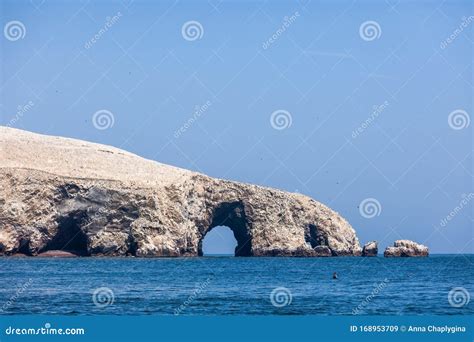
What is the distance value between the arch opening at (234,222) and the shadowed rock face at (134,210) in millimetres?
135

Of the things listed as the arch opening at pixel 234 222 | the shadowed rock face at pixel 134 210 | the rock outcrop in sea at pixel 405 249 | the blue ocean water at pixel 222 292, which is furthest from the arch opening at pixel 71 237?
the rock outcrop in sea at pixel 405 249

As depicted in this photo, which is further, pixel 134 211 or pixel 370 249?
pixel 370 249

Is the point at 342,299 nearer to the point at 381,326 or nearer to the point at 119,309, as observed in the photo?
the point at 119,309

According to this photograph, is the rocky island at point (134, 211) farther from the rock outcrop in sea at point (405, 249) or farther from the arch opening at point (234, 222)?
the rock outcrop in sea at point (405, 249)

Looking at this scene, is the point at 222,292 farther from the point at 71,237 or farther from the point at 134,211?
the point at 71,237

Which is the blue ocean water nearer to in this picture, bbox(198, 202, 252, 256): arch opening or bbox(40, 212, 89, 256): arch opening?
bbox(40, 212, 89, 256): arch opening

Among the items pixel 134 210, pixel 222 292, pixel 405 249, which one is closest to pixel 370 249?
pixel 405 249

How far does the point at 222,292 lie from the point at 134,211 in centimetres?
5409

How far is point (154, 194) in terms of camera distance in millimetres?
107688

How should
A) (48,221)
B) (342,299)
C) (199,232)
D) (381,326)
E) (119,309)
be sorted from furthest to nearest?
(199,232)
(48,221)
(342,299)
(119,309)
(381,326)

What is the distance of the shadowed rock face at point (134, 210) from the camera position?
338ft

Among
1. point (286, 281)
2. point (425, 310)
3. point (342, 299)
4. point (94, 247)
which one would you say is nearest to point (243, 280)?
point (286, 281)

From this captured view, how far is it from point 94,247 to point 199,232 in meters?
14.3

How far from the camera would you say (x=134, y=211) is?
10594cm
